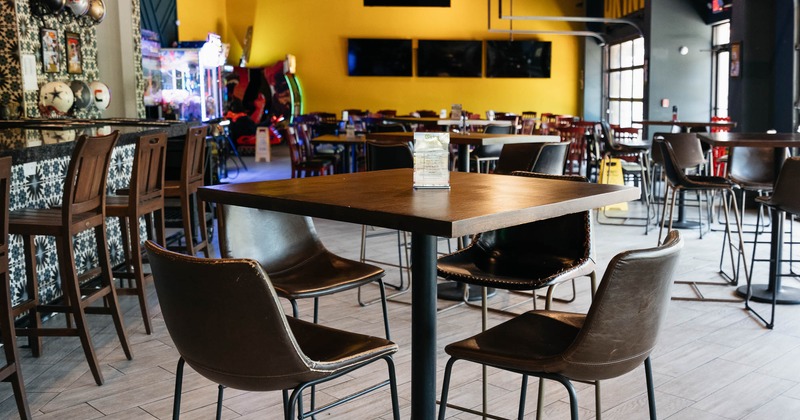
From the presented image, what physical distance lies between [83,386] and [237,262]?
80.5 inches

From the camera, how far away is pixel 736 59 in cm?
909

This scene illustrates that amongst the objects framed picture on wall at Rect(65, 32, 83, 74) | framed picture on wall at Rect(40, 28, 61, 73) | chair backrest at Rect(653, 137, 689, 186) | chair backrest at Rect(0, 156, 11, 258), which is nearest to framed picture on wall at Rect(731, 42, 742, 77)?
chair backrest at Rect(653, 137, 689, 186)

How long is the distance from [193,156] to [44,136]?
0.79 metres

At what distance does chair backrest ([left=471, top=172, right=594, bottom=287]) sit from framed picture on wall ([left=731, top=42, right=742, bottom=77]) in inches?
289

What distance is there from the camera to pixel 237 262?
158 centimetres

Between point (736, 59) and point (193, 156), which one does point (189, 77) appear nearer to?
point (736, 59)

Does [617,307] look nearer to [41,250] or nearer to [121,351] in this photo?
[121,351]

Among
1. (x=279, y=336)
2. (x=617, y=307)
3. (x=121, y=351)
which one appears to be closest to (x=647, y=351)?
(x=617, y=307)

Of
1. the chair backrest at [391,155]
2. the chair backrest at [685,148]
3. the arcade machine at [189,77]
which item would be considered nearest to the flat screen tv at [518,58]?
the arcade machine at [189,77]

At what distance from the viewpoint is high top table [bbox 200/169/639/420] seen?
1847 millimetres

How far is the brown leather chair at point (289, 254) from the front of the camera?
8.27 ft

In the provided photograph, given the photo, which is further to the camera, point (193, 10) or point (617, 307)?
point (193, 10)

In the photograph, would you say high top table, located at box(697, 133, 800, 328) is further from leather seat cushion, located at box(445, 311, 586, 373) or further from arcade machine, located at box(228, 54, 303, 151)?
arcade machine, located at box(228, 54, 303, 151)

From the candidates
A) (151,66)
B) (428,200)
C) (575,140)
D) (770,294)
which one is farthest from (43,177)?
(151,66)
